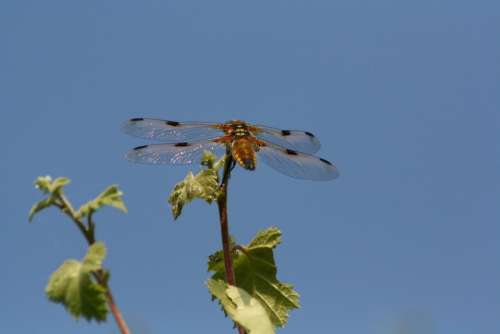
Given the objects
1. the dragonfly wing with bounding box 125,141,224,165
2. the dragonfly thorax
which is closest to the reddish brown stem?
the dragonfly thorax

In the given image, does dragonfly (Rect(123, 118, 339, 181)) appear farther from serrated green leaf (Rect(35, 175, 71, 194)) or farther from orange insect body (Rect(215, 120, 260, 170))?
serrated green leaf (Rect(35, 175, 71, 194))

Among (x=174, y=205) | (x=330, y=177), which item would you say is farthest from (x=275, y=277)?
(x=330, y=177)

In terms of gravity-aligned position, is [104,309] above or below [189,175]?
below

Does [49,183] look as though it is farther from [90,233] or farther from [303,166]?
[303,166]

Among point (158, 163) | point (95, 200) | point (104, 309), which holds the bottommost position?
point (104, 309)

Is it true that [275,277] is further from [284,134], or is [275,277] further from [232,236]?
[284,134]

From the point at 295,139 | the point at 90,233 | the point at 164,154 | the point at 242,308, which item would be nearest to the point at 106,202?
the point at 90,233

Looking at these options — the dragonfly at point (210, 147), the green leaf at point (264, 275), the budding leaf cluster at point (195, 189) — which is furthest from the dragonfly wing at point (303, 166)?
the budding leaf cluster at point (195, 189)
